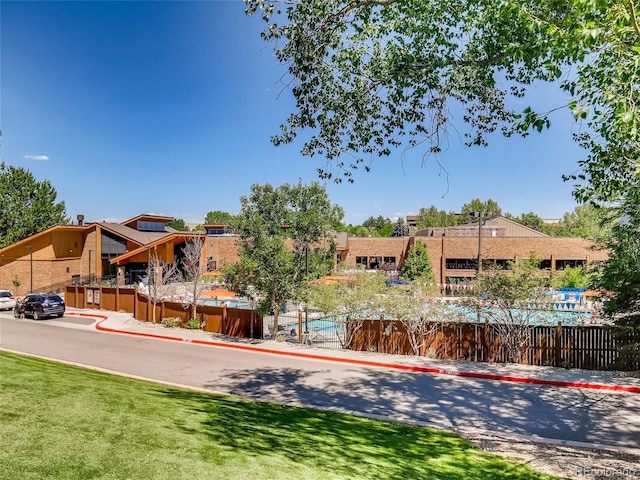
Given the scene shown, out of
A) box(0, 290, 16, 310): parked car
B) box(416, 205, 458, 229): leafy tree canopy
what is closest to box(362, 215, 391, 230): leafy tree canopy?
box(416, 205, 458, 229): leafy tree canopy

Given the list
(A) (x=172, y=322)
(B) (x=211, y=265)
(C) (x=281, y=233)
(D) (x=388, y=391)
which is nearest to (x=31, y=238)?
(B) (x=211, y=265)

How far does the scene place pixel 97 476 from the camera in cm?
473

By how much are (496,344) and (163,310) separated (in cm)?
1858

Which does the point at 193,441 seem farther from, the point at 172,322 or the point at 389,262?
the point at 389,262

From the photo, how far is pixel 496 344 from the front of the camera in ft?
51.8

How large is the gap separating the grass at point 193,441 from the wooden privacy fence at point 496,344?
25.5ft

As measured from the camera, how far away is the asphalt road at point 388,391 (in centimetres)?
974

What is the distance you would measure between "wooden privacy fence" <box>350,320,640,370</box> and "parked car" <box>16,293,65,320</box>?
68.5 ft

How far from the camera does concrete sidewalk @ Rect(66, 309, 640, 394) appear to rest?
12914 mm

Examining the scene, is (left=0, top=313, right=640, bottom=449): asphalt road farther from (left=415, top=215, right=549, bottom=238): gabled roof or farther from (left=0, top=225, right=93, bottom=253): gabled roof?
(left=415, top=215, right=549, bottom=238): gabled roof

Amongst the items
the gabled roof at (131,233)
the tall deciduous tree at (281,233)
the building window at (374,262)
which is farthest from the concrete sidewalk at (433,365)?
the building window at (374,262)

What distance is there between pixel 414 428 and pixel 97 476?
6.55m

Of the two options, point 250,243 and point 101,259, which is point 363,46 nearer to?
point 250,243

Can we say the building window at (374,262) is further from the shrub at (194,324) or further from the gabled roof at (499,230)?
the shrub at (194,324)
